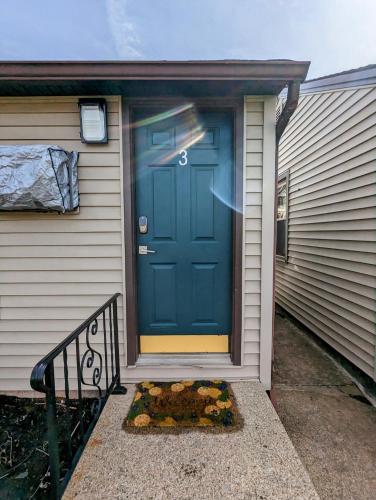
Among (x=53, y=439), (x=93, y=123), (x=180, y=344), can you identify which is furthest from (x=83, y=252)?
(x=53, y=439)

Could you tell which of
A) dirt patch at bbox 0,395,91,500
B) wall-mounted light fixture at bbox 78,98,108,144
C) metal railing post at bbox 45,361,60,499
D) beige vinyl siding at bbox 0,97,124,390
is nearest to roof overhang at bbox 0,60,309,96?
wall-mounted light fixture at bbox 78,98,108,144

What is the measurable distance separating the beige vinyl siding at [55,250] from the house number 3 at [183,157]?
0.51 meters

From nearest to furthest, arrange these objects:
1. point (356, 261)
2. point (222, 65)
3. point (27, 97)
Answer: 1. point (222, 65)
2. point (27, 97)
3. point (356, 261)

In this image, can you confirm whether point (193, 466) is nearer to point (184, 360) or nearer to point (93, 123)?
point (184, 360)

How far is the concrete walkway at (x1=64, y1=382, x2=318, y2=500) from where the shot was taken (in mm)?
1291

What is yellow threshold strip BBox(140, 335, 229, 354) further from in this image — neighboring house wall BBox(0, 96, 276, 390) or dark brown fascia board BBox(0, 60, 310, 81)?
dark brown fascia board BBox(0, 60, 310, 81)

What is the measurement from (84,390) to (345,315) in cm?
261

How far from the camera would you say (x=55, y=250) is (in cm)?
219

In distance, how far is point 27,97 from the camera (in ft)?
6.88

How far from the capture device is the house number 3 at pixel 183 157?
223 centimetres

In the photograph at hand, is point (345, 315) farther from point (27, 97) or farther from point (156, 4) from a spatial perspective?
point (156, 4)

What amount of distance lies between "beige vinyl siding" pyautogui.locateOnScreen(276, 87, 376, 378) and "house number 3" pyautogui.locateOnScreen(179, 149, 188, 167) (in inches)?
66.0

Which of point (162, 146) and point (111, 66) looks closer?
point (111, 66)

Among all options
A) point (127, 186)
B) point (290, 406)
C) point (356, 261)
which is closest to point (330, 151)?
point (356, 261)
